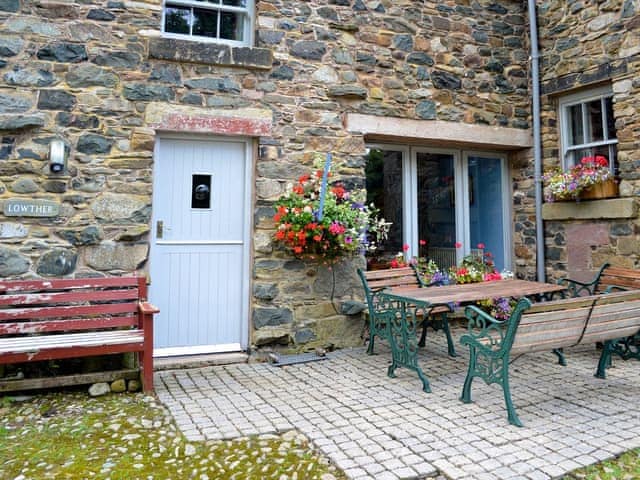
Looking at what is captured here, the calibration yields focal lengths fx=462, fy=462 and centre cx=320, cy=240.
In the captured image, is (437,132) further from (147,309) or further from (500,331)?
(147,309)

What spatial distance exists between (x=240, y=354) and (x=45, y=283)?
1851mm

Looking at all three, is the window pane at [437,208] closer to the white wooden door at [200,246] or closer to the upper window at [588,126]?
the upper window at [588,126]

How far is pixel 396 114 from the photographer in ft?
17.6

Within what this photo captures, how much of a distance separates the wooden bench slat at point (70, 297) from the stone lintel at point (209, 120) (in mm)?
1576

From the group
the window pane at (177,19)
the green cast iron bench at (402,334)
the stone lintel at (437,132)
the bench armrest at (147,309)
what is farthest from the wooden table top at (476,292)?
the window pane at (177,19)

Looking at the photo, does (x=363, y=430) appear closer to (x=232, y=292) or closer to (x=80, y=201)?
(x=232, y=292)

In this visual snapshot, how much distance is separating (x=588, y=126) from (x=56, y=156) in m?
5.89

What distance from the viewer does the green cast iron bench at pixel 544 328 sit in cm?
299

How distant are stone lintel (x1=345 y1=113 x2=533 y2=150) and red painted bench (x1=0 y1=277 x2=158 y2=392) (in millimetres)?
2897

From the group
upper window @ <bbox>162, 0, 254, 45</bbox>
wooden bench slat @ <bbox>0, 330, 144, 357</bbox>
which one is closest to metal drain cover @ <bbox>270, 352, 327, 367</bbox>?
wooden bench slat @ <bbox>0, 330, 144, 357</bbox>

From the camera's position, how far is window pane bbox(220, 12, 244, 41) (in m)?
4.92

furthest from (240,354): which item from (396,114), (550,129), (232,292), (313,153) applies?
(550,129)

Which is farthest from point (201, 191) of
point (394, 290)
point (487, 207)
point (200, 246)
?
point (487, 207)

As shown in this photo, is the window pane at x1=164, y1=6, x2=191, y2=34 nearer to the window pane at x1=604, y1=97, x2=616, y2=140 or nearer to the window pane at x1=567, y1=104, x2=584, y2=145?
the window pane at x1=567, y1=104, x2=584, y2=145
